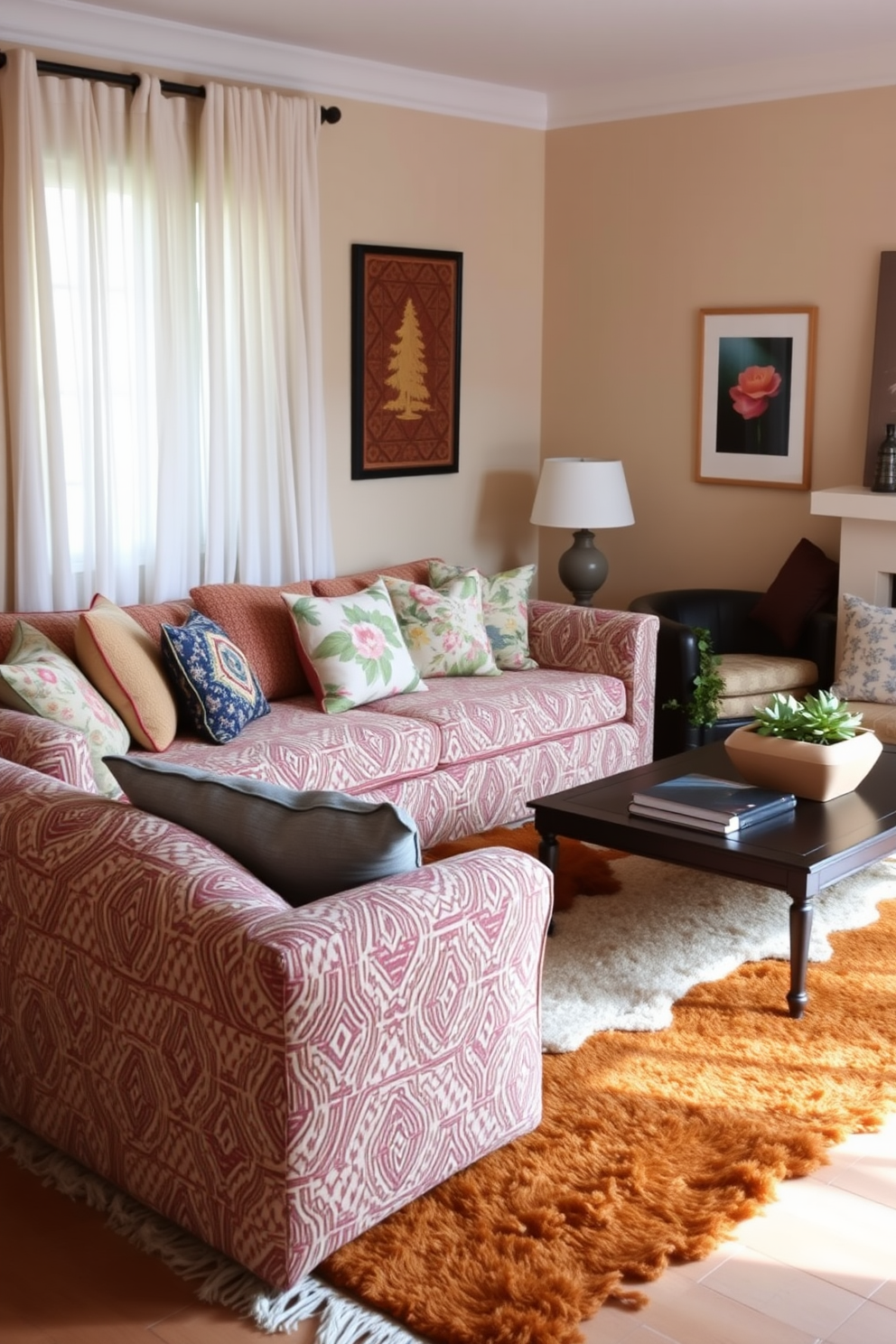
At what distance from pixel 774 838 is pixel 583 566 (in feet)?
8.94

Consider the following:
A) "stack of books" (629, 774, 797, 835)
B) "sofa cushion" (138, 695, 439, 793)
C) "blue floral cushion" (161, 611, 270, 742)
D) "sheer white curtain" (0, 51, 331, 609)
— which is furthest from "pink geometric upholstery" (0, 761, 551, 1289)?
"sheer white curtain" (0, 51, 331, 609)

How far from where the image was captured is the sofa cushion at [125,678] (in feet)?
13.4

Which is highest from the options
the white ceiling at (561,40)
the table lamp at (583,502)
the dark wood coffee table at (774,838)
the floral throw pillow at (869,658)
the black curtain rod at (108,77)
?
the white ceiling at (561,40)

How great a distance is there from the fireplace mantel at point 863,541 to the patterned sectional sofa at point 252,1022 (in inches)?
128

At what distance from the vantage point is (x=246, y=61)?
17.1ft

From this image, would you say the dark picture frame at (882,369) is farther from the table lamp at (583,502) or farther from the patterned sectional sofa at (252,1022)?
the patterned sectional sofa at (252,1022)

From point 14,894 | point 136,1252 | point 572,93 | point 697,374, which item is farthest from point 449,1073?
point 572,93

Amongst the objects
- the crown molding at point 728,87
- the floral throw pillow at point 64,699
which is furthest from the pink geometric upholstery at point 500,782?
the crown molding at point 728,87

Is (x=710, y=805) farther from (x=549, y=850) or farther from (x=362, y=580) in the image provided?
(x=362, y=580)

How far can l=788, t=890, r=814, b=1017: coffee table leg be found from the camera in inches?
133

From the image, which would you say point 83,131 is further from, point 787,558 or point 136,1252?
point 136,1252

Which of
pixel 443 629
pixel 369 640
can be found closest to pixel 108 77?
pixel 369 640

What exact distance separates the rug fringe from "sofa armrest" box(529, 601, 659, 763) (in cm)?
300

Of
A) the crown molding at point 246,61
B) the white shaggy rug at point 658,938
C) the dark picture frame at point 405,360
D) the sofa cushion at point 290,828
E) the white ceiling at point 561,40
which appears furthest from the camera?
the dark picture frame at point 405,360
